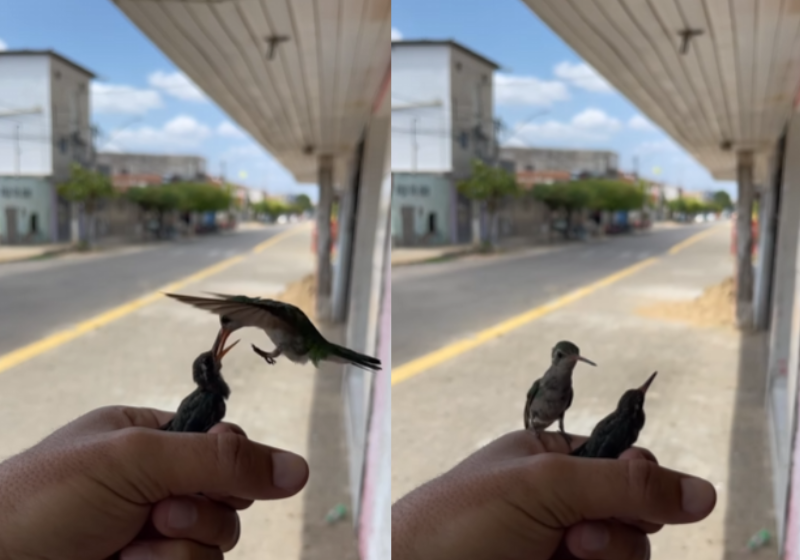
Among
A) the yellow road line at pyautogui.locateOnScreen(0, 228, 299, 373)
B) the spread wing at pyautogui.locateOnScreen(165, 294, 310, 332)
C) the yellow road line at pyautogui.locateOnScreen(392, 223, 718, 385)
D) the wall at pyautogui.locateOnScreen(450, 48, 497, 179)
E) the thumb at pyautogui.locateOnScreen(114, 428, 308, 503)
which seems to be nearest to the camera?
the spread wing at pyautogui.locateOnScreen(165, 294, 310, 332)

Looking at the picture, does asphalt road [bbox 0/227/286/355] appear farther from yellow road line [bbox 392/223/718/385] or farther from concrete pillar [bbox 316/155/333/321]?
yellow road line [bbox 392/223/718/385]

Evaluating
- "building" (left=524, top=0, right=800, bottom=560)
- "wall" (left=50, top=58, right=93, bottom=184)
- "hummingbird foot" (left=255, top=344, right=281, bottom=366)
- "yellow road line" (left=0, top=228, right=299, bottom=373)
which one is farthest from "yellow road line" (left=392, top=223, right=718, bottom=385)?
"wall" (left=50, top=58, right=93, bottom=184)

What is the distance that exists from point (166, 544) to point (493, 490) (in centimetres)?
39

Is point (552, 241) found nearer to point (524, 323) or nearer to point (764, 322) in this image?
point (524, 323)

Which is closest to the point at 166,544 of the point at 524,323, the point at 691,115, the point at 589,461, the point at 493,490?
the point at 493,490

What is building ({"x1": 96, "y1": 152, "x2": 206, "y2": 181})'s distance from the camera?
123 cm

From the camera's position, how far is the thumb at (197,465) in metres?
0.72

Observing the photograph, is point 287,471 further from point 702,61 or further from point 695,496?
point 702,61

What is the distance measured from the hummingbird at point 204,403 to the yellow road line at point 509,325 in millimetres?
378

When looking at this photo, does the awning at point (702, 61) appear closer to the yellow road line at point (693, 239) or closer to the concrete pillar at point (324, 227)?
the yellow road line at point (693, 239)

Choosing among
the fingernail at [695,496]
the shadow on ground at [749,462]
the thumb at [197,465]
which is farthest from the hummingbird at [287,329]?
the shadow on ground at [749,462]

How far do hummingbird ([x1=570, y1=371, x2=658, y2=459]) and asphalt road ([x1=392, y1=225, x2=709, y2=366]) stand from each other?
0.39 meters

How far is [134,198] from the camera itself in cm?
128

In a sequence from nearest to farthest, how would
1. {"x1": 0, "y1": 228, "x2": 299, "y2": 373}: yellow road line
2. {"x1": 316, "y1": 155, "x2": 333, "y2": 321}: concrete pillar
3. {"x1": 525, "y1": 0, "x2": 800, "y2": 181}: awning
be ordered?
{"x1": 525, "y1": 0, "x2": 800, "y2": 181}: awning < {"x1": 0, "y1": 228, "x2": 299, "y2": 373}: yellow road line < {"x1": 316, "y1": 155, "x2": 333, "y2": 321}: concrete pillar
